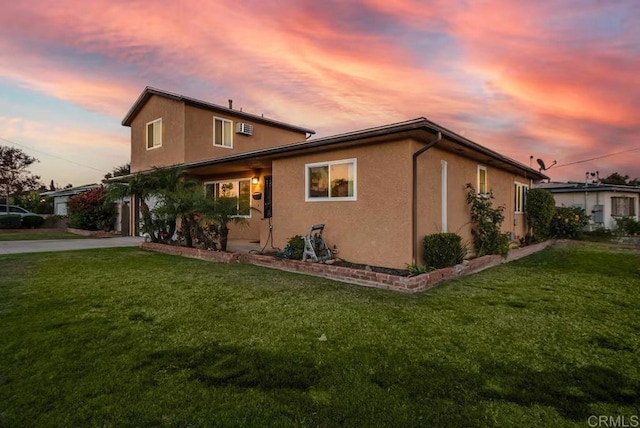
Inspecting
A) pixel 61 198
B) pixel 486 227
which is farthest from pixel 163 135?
pixel 61 198

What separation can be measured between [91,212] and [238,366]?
18.9 m

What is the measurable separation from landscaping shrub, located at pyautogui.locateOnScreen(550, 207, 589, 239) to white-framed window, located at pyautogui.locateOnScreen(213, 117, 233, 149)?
14943mm

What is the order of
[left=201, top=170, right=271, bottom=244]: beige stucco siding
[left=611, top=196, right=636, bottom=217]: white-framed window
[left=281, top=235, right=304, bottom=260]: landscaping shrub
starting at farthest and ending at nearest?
[left=611, top=196, right=636, bottom=217]: white-framed window < [left=201, top=170, right=271, bottom=244]: beige stucco siding < [left=281, top=235, right=304, bottom=260]: landscaping shrub

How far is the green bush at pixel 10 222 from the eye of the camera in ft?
61.6

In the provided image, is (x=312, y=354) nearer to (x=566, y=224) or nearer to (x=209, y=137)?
(x=209, y=137)

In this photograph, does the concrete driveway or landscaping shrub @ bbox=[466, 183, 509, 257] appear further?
the concrete driveway

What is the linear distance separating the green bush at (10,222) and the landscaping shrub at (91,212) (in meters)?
3.30

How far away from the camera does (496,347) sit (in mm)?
3627

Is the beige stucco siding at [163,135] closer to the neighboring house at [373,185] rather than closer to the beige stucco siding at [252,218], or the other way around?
the neighboring house at [373,185]

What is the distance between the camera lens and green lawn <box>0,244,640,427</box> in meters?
2.49

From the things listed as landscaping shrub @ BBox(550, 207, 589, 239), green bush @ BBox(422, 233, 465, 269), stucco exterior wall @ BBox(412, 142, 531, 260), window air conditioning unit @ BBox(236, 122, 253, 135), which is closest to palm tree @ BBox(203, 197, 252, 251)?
stucco exterior wall @ BBox(412, 142, 531, 260)

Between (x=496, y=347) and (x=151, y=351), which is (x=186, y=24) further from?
(x=496, y=347)

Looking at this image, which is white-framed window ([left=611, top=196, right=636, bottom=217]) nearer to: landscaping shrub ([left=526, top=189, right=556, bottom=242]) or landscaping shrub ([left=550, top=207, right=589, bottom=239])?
landscaping shrub ([left=550, top=207, right=589, bottom=239])

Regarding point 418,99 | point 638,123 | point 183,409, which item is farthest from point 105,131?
point 638,123
